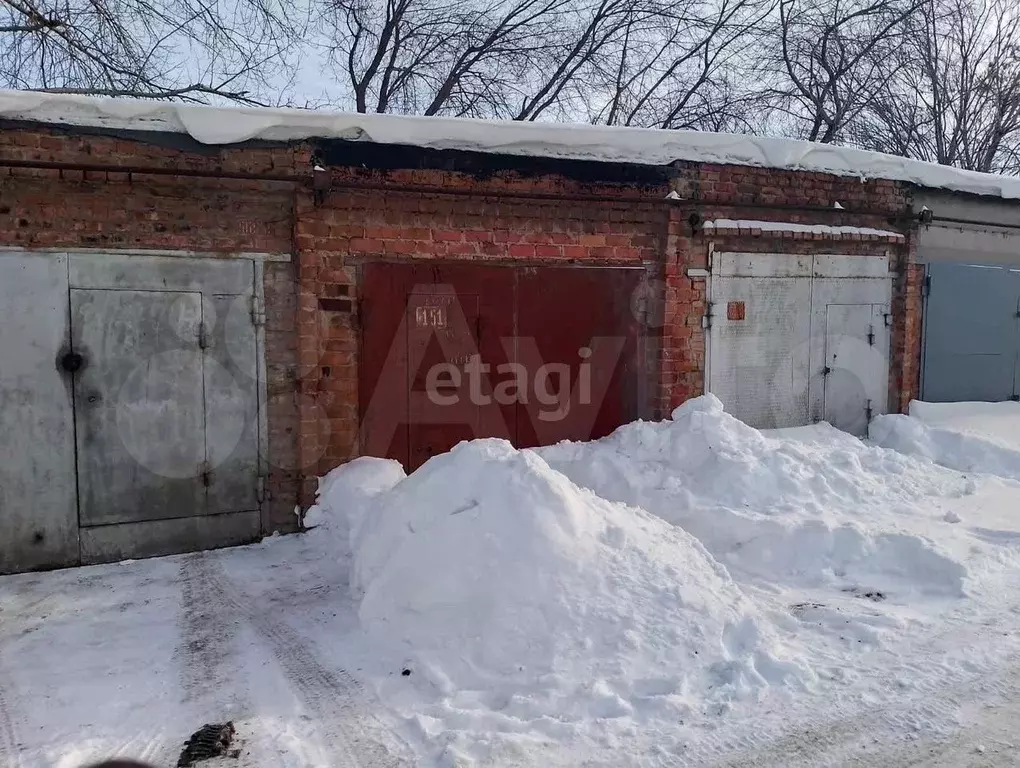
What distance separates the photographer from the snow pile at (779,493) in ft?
14.4

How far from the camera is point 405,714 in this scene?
2947 mm

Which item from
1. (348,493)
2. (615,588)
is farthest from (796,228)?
(348,493)

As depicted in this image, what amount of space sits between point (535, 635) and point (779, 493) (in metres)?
2.59

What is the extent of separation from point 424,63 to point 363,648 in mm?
11916

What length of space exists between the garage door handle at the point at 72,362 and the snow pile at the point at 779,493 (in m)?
3.16

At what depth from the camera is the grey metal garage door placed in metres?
7.39

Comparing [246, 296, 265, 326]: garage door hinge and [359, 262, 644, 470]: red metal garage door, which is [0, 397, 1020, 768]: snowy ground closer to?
[359, 262, 644, 470]: red metal garage door

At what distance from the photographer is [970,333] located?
765 centimetres

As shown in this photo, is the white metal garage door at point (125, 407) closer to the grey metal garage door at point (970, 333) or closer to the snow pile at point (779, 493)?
the snow pile at point (779, 493)

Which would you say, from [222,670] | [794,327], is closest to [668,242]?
[794,327]

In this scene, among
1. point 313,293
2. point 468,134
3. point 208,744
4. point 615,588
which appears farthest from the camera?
point 468,134

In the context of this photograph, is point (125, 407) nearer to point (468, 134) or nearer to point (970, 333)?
point (468, 134)

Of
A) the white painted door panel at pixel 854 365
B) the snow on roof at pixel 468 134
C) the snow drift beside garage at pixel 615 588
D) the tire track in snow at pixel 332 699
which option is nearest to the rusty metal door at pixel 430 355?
the snow drift beside garage at pixel 615 588

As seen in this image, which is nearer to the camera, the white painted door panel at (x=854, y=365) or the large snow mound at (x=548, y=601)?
the large snow mound at (x=548, y=601)
